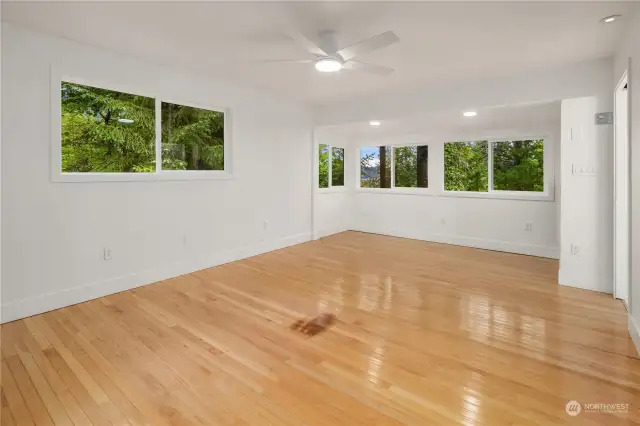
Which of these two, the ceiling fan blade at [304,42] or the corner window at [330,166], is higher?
the ceiling fan blade at [304,42]

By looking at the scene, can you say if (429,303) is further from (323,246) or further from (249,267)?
(323,246)

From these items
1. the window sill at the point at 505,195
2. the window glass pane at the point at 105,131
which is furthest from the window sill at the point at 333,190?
the window glass pane at the point at 105,131

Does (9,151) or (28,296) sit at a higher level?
(9,151)

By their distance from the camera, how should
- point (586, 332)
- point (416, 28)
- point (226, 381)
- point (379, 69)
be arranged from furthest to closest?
point (379, 69)
point (416, 28)
point (586, 332)
point (226, 381)

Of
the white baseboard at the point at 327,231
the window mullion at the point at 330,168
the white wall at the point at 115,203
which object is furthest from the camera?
the window mullion at the point at 330,168

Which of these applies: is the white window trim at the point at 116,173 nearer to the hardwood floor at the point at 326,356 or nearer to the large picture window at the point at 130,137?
the large picture window at the point at 130,137

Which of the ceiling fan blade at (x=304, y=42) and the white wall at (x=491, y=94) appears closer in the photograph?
the ceiling fan blade at (x=304, y=42)

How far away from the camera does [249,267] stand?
468 cm

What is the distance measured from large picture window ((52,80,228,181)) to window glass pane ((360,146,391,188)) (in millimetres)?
3571

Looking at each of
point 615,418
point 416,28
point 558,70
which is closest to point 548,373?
point 615,418

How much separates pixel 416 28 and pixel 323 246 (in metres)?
3.82

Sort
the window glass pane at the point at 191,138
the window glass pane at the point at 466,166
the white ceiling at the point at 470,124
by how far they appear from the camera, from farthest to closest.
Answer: the window glass pane at the point at 466,166, the white ceiling at the point at 470,124, the window glass pane at the point at 191,138

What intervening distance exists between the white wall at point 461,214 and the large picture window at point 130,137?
11.8ft

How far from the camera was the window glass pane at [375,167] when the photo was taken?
24.0ft
